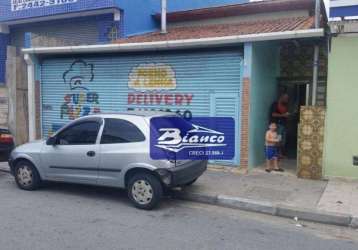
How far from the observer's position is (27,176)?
7.91 meters

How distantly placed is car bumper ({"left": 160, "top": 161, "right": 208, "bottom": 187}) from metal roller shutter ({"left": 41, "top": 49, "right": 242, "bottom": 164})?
259cm

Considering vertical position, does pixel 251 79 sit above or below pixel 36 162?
above

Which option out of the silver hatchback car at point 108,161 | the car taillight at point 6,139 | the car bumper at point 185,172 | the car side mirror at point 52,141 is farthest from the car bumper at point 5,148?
Result: the car bumper at point 185,172

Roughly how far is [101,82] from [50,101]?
210 cm

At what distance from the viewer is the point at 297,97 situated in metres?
12.5

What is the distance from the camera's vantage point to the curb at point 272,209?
6.25 m

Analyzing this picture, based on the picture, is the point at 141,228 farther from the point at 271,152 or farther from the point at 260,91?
the point at 260,91

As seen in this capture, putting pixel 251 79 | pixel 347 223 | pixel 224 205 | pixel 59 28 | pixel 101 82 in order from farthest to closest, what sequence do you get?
pixel 59 28, pixel 101 82, pixel 251 79, pixel 224 205, pixel 347 223

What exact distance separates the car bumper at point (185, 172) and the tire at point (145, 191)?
0.83ft

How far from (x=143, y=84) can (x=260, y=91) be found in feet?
10.3

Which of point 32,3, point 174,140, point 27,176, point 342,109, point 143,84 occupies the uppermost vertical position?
point 32,3

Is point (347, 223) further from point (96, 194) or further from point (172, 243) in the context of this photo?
point (96, 194)

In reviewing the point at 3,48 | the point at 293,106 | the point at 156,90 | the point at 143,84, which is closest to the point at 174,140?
the point at 156,90

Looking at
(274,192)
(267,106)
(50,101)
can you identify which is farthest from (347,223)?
(50,101)
